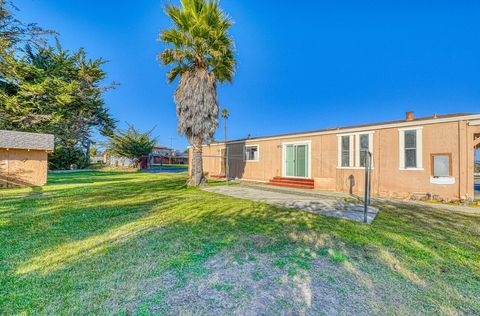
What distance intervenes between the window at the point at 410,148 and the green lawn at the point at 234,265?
3.82 m

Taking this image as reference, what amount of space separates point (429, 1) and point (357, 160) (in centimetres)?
1756

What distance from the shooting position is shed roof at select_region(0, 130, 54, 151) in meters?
9.63

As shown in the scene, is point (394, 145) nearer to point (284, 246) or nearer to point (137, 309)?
point (284, 246)

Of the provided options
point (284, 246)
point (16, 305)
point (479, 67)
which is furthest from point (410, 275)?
point (479, 67)

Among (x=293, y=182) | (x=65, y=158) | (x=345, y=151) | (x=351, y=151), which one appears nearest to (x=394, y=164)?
(x=351, y=151)

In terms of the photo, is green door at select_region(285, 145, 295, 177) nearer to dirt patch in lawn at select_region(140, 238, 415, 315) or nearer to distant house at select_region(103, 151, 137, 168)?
dirt patch in lawn at select_region(140, 238, 415, 315)

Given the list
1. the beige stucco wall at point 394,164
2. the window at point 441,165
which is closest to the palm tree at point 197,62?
the beige stucco wall at point 394,164

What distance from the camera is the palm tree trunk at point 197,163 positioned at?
10.2 meters

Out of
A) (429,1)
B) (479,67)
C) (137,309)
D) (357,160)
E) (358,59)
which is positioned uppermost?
(358,59)

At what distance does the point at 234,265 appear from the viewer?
8.79 ft

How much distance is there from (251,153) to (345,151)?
6179 mm

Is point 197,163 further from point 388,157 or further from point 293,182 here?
point 388,157

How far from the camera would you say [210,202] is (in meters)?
6.72

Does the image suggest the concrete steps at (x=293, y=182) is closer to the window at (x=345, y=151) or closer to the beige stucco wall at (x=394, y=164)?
the beige stucco wall at (x=394, y=164)
